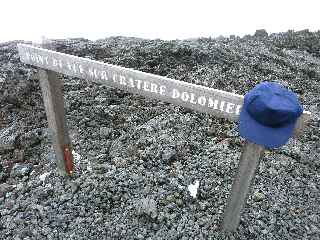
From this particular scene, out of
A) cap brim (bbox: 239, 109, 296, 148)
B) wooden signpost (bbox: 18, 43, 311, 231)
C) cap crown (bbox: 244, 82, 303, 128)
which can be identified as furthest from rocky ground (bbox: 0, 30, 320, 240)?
cap crown (bbox: 244, 82, 303, 128)

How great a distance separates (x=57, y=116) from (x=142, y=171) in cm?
128

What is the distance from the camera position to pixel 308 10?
61500mm

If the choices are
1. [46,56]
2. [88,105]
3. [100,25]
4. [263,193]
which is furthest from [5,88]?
[100,25]

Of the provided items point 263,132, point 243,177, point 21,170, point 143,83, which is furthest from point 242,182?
point 21,170

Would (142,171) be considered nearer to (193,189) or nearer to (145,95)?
(193,189)

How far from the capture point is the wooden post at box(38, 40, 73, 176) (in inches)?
189

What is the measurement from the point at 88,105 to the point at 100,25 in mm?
46524

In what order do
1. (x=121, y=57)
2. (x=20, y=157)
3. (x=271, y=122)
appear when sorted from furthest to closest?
(x=121, y=57) → (x=20, y=157) → (x=271, y=122)

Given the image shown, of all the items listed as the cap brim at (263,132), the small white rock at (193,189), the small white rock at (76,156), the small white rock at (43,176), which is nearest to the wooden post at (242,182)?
the cap brim at (263,132)

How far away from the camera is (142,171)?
5.32 metres

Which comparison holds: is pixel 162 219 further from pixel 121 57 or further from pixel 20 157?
pixel 121 57

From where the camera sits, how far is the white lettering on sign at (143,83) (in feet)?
12.0

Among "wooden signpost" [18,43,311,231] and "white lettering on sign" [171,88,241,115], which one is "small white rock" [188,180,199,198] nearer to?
"wooden signpost" [18,43,311,231]

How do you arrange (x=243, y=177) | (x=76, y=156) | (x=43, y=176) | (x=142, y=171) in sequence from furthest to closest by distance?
1. (x=76, y=156)
2. (x=43, y=176)
3. (x=142, y=171)
4. (x=243, y=177)
